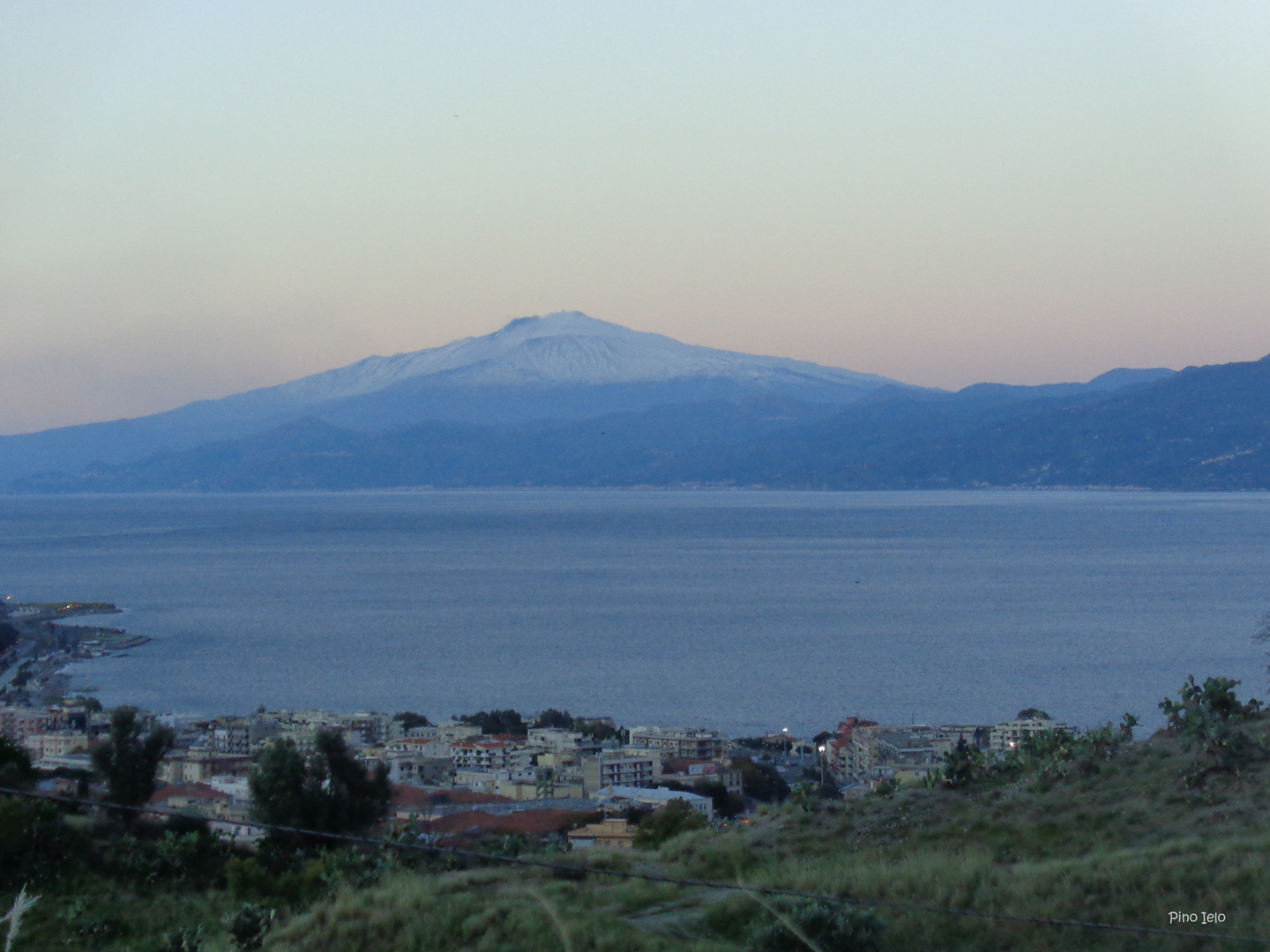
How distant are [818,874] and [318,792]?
5308mm

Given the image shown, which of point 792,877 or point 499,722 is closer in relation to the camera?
point 792,877

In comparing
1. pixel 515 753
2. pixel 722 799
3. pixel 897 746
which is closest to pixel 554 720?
pixel 515 753

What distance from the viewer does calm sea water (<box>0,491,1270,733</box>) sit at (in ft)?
111

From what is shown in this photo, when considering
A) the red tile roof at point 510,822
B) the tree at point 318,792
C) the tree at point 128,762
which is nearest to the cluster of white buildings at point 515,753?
the red tile roof at point 510,822

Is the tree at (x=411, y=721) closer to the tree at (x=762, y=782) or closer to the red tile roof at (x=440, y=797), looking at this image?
the tree at (x=762, y=782)

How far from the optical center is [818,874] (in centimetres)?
708

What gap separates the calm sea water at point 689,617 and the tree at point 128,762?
18.9 meters

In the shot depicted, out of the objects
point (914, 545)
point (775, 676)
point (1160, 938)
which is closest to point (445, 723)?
point (775, 676)

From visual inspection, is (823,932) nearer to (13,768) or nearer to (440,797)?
(13,768)

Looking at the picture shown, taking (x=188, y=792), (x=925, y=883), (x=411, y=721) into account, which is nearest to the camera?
Answer: (x=925, y=883)

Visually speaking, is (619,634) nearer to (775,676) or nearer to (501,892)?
(775,676)

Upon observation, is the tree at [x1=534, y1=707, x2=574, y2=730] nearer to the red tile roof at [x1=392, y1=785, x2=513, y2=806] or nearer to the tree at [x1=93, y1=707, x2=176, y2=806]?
the red tile roof at [x1=392, y1=785, x2=513, y2=806]

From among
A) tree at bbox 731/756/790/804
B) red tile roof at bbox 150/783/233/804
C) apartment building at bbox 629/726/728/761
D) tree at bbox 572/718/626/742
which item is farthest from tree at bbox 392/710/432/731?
red tile roof at bbox 150/783/233/804

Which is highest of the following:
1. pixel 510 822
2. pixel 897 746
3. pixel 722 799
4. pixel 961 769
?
pixel 961 769
